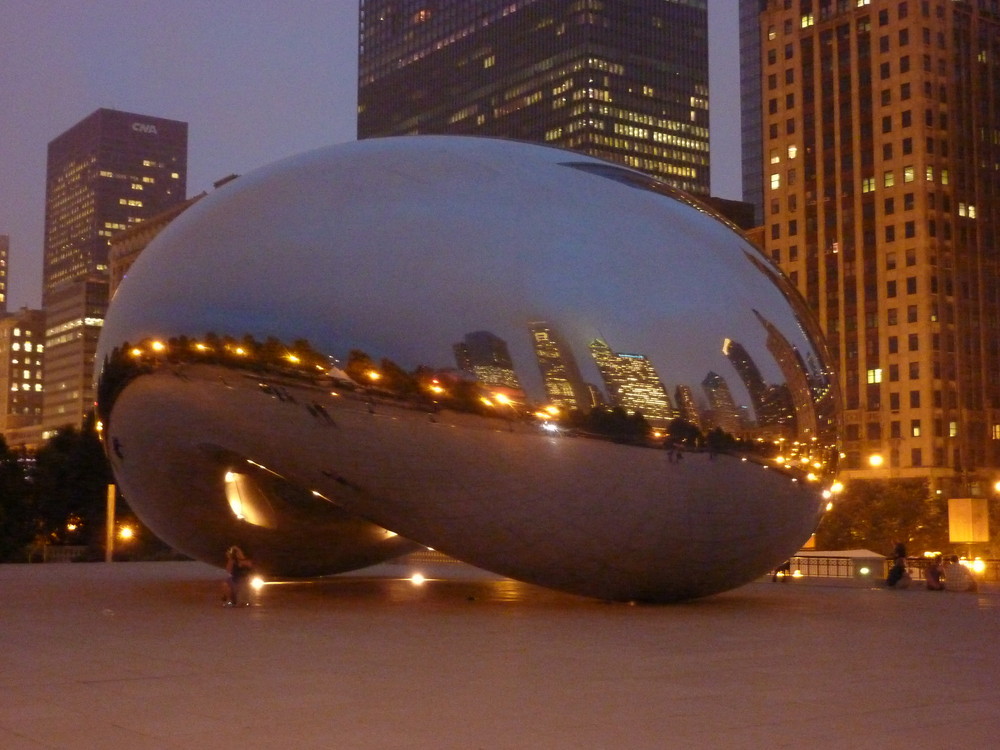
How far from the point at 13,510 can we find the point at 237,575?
29.3m

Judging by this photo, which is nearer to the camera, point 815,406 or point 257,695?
point 257,695

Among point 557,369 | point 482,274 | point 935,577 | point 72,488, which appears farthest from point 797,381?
point 72,488

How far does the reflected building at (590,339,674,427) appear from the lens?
Result: 595 inches

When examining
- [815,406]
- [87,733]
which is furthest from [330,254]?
[87,733]

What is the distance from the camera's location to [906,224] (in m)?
113

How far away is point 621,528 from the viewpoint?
15773mm

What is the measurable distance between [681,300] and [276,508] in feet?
22.7

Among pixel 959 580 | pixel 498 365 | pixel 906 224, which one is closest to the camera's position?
pixel 498 365

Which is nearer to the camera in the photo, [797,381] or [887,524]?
[797,381]

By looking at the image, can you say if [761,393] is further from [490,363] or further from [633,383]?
[490,363]

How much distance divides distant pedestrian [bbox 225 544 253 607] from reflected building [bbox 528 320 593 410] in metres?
5.23

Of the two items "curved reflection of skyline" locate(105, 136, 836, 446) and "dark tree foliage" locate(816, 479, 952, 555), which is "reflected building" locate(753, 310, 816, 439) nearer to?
"curved reflection of skyline" locate(105, 136, 836, 446)

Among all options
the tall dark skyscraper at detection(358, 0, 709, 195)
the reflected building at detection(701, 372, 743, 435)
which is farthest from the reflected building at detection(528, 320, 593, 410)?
the tall dark skyscraper at detection(358, 0, 709, 195)

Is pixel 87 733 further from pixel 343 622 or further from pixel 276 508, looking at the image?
pixel 276 508
